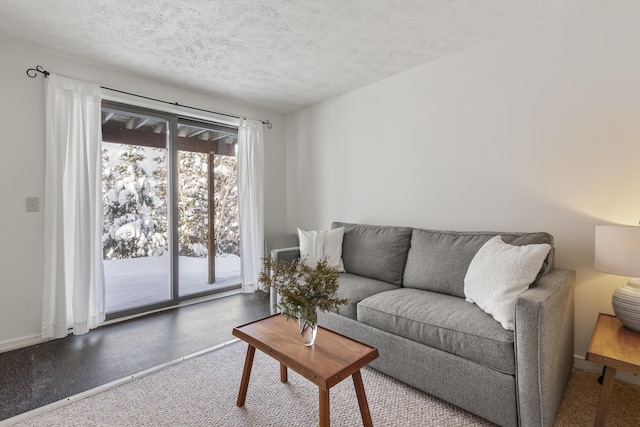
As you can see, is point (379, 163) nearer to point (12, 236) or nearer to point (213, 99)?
point (213, 99)

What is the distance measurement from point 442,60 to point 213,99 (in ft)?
8.18

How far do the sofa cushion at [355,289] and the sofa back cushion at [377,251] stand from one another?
9 centimetres

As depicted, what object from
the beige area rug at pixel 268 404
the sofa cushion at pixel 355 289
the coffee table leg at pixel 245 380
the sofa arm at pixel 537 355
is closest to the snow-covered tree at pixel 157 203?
the beige area rug at pixel 268 404

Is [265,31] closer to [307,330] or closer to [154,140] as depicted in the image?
[154,140]

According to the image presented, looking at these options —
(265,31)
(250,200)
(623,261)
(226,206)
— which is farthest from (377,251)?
(226,206)

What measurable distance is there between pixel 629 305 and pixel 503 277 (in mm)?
601

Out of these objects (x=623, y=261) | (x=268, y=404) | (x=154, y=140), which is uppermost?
(x=154, y=140)

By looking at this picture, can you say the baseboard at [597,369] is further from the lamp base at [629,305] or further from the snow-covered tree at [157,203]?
the snow-covered tree at [157,203]

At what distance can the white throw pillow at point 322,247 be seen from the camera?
2836 mm

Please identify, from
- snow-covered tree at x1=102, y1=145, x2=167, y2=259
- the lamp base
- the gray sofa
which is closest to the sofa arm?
the gray sofa

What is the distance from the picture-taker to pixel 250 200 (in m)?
3.77

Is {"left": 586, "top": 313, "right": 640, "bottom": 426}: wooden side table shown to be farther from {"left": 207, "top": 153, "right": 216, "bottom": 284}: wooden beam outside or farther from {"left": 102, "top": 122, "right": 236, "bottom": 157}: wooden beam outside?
{"left": 102, "top": 122, "right": 236, "bottom": 157}: wooden beam outside

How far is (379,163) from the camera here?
3145mm

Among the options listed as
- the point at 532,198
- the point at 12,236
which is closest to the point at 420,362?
the point at 532,198
